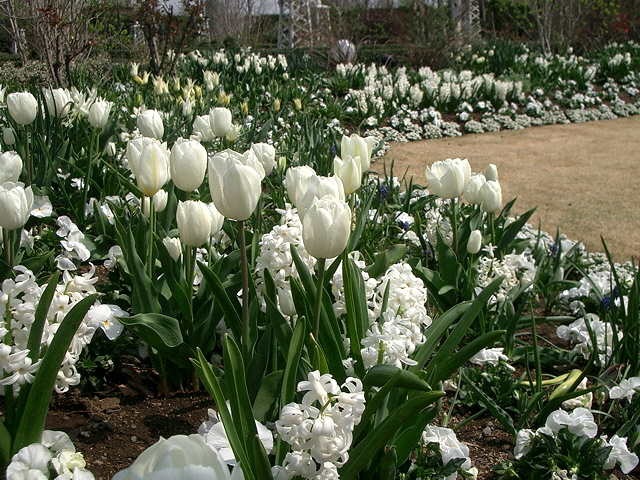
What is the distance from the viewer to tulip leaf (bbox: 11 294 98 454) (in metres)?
1.29

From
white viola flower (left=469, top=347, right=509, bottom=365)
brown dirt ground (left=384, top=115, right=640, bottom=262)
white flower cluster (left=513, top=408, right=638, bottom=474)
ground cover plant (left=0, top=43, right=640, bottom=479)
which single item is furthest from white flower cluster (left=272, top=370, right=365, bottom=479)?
brown dirt ground (left=384, top=115, right=640, bottom=262)

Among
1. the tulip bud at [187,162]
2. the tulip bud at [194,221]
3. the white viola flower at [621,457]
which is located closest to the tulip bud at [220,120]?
the tulip bud at [187,162]

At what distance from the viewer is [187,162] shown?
1.80 meters

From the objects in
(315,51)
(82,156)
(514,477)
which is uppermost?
(315,51)

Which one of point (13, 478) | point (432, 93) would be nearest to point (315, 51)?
point (432, 93)

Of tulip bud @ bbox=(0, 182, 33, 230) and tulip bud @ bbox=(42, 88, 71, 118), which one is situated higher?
tulip bud @ bbox=(42, 88, 71, 118)

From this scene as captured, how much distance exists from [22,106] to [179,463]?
2.28m

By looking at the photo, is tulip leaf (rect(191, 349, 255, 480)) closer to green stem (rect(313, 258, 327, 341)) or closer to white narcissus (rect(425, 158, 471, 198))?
green stem (rect(313, 258, 327, 341))

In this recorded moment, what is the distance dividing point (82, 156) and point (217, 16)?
1670 centimetres

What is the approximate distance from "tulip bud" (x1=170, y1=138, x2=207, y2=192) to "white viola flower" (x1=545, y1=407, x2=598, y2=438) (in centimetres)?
119

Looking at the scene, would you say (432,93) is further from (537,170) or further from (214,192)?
(214,192)

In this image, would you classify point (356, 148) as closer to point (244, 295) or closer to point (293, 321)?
point (293, 321)

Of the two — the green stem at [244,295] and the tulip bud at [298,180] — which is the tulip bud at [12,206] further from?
the tulip bud at [298,180]

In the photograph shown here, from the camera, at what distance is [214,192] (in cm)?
142
